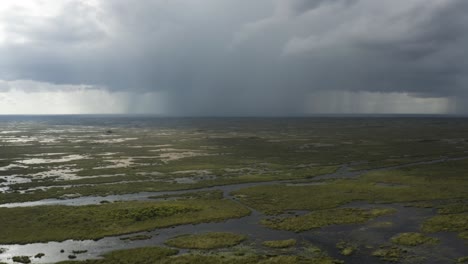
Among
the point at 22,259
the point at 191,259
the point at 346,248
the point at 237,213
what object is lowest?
the point at 191,259

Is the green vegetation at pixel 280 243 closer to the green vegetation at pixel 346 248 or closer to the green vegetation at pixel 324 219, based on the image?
the green vegetation at pixel 324 219

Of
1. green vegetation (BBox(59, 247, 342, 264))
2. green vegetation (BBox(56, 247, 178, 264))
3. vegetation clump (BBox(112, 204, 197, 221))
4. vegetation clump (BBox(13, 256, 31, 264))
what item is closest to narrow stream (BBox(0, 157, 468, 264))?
vegetation clump (BBox(13, 256, 31, 264))

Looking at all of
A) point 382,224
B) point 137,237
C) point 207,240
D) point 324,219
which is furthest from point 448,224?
point 137,237

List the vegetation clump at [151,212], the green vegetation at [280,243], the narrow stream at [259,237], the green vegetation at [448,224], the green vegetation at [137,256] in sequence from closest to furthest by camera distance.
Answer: the green vegetation at [137,256] → the narrow stream at [259,237] → the green vegetation at [280,243] → the green vegetation at [448,224] → the vegetation clump at [151,212]

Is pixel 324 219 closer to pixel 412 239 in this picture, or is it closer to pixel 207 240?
pixel 412 239

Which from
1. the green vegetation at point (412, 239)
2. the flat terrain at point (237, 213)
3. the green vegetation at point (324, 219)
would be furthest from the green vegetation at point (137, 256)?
the green vegetation at point (412, 239)

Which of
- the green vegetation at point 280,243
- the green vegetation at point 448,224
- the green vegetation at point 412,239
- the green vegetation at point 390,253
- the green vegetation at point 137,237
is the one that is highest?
the green vegetation at point 448,224

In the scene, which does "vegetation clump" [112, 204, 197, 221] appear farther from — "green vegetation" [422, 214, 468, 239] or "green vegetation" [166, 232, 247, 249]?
"green vegetation" [422, 214, 468, 239]
